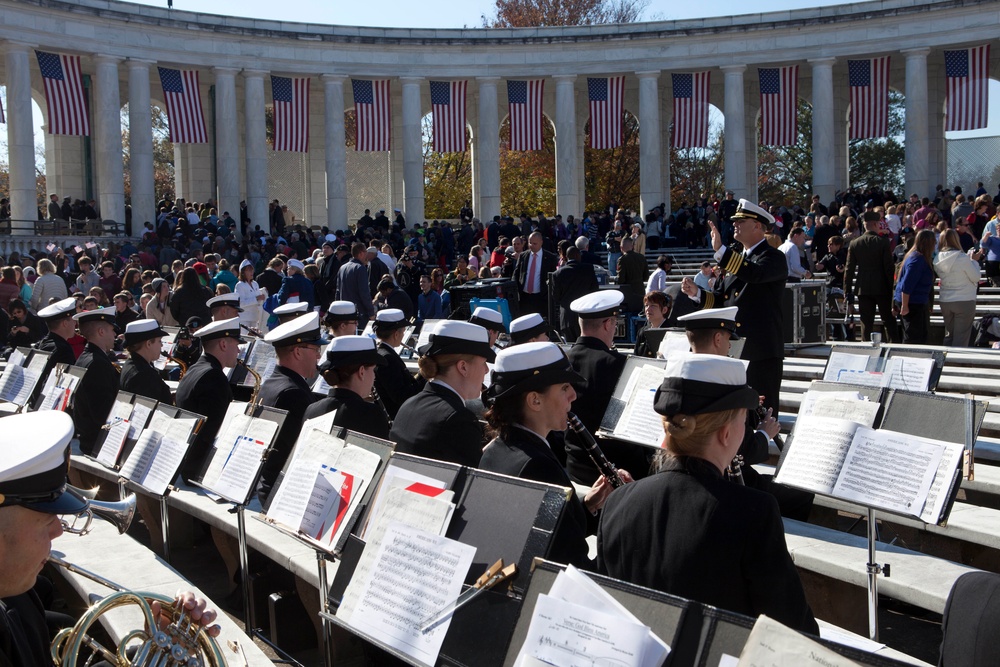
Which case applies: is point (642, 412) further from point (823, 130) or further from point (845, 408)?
point (823, 130)

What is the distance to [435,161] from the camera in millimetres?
59625

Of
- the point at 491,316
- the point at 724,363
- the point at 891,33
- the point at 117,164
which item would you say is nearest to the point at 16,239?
the point at 117,164

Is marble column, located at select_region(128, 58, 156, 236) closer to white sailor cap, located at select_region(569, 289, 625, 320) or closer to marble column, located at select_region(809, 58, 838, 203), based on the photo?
marble column, located at select_region(809, 58, 838, 203)

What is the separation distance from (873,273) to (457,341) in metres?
10.5

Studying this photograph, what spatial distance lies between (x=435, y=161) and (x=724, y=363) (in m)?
56.6

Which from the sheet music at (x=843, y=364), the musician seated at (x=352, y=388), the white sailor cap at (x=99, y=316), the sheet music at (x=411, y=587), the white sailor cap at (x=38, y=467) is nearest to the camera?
the white sailor cap at (x=38, y=467)

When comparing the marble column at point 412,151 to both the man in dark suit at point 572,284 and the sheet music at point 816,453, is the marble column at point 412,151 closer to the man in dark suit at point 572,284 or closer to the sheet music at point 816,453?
the man in dark suit at point 572,284

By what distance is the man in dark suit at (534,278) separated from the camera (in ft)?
64.7

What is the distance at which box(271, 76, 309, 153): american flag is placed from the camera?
1559 inches

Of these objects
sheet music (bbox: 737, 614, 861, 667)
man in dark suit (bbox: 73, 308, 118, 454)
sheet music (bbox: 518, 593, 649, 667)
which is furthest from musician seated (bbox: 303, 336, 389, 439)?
sheet music (bbox: 737, 614, 861, 667)

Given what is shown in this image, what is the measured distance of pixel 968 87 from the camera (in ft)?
123

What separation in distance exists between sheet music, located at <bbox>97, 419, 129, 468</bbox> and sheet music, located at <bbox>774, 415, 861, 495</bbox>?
5215mm

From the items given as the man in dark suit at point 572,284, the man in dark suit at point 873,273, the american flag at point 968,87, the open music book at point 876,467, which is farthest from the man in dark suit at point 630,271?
the american flag at point 968,87

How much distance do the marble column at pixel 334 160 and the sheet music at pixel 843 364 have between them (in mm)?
33745
